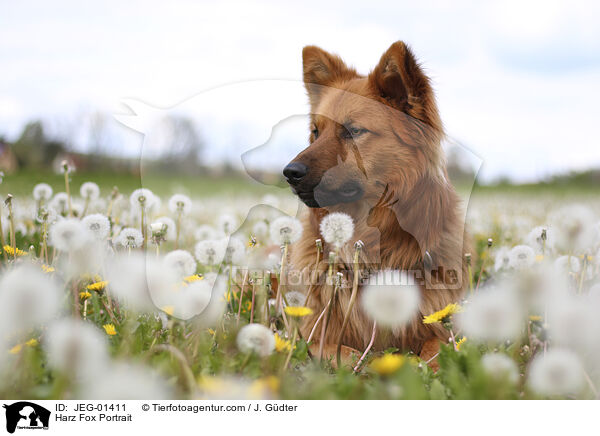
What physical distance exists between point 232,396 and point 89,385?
432 millimetres

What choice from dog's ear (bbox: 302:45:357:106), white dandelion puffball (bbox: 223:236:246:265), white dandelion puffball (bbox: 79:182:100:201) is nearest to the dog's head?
dog's ear (bbox: 302:45:357:106)

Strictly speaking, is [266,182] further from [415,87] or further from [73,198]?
[73,198]

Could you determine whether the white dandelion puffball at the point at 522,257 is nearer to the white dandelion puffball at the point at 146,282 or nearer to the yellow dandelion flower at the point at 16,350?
the white dandelion puffball at the point at 146,282

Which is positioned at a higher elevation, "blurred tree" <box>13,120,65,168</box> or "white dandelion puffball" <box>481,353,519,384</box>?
"blurred tree" <box>13,120,65,168</box>

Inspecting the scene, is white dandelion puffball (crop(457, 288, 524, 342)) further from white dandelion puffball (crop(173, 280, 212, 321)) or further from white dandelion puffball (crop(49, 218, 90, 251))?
white dandelion puffball (crop(49, 218, 90, 251))

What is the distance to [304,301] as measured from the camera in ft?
7.79

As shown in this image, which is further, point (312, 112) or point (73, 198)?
point (73, 198)

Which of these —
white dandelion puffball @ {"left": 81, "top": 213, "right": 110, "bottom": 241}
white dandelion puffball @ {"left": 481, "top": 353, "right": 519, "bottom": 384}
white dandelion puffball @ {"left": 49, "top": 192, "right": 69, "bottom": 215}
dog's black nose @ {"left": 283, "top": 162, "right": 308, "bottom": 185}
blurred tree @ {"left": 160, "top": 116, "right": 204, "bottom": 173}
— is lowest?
white dandelion puffball @ {"left": 481, "top": 353, "right": 519, "bottom": 384}

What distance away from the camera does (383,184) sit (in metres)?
2.40

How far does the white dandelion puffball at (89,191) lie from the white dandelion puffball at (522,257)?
2.77m

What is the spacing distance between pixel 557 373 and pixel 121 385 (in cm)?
132

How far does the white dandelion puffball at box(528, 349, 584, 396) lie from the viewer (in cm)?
146

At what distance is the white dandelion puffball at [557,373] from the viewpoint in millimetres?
1455
